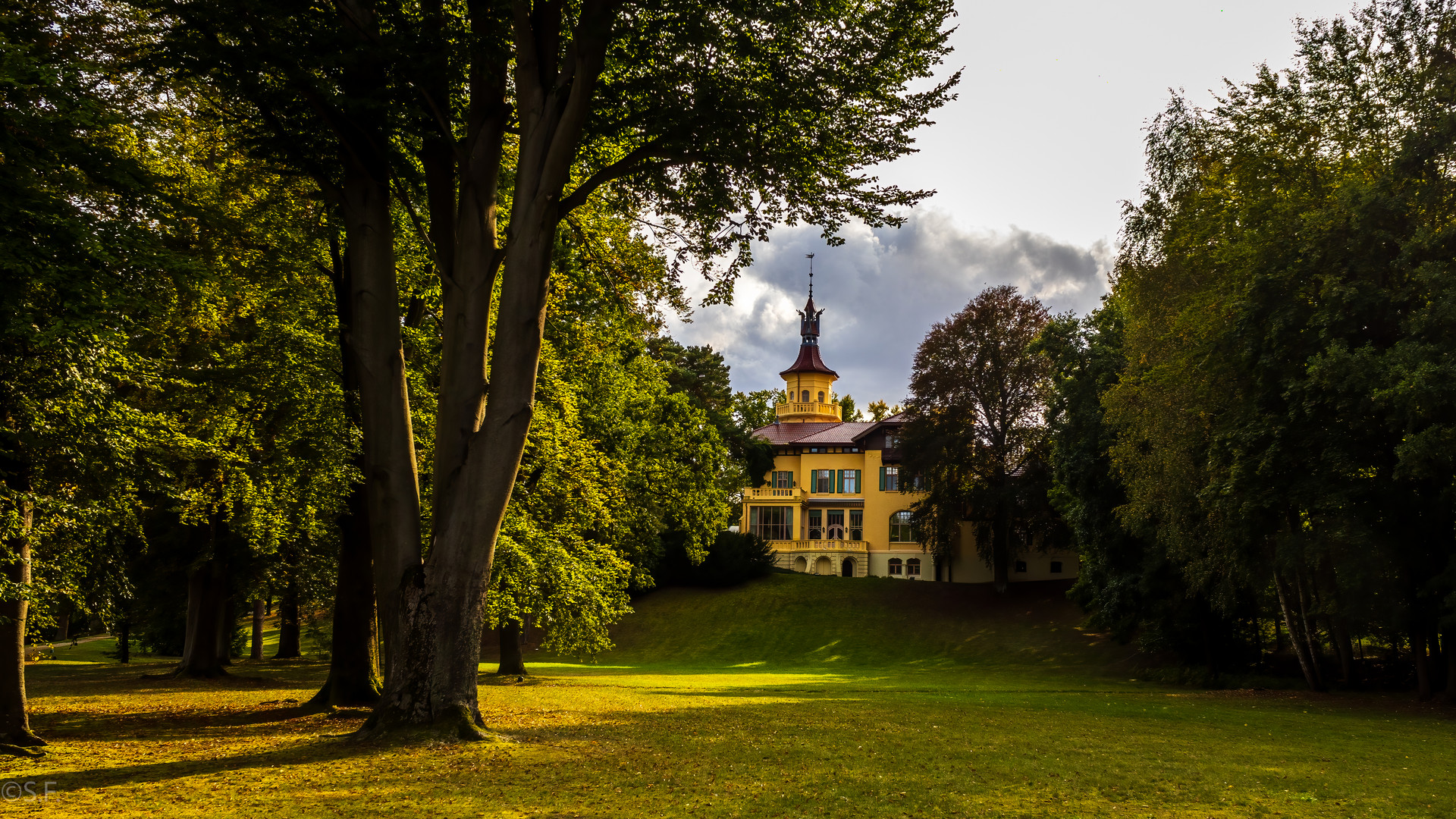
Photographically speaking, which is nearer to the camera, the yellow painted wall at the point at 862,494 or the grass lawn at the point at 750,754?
the grass lawn at the point at 750,754

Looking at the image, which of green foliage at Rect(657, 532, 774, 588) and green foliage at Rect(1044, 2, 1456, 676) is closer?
green foliage at Rect(1044, 2, 1456, 676)

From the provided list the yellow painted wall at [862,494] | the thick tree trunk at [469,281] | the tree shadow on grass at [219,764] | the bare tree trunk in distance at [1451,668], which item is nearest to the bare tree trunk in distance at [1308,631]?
the bare tree trunk in distance at [1451,668]

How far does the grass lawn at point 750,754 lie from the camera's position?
8.14m

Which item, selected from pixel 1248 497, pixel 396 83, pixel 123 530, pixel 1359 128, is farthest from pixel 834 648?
pixel 396 83

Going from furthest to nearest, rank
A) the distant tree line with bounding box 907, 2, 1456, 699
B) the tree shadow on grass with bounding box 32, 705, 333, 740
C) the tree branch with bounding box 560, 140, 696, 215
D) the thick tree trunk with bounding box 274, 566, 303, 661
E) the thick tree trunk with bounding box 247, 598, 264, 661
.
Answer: the thick tree trunk with bounding box 247, 598, 264, 661, the thick tree trunk with bounding box 274, 566, 303, 661, the distant tree line with bounding box 907, 2, 1456, 699, the tree branch with bounding box 560, 140, 696, 215, the tree shadow on grass with bounding box 32, 705, 333, 740

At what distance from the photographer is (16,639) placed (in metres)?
10.7

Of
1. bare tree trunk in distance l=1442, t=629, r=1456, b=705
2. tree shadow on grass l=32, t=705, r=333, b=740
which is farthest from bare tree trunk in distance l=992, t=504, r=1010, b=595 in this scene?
tree shadow on grass l=32, t=705, r=333, b=740

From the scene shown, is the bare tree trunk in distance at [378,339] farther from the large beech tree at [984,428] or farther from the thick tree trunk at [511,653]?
the large beech tree at [984,428]

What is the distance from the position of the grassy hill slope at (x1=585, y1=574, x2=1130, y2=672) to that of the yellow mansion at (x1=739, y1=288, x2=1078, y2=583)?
5.56 metres

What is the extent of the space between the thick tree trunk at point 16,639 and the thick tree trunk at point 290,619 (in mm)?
14523

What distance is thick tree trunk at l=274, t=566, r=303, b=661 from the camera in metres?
26.7

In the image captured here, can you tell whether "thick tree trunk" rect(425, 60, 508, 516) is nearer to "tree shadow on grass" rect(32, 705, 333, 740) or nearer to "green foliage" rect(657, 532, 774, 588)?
"tree shadow on grass" rect(32, 705, 333, 740)

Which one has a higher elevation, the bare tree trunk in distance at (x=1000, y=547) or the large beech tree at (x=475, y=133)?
the large beech tree at (x=475, y=133)

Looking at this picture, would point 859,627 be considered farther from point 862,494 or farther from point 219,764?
point 219,764
